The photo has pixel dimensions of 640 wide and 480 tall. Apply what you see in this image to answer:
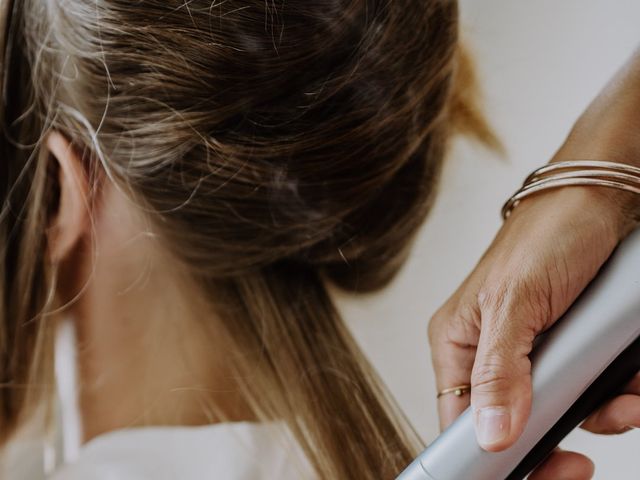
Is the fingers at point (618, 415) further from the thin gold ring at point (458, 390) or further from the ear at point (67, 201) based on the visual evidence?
the ear at point (67, 201)

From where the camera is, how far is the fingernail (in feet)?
1.19

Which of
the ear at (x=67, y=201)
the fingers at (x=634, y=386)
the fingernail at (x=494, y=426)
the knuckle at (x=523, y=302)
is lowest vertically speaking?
the ear at (x=67, y=201)

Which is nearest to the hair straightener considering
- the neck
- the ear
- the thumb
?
the thumb

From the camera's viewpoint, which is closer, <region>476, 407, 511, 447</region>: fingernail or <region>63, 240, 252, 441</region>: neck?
<region>476, 407, 511, 447</region>: fingernail

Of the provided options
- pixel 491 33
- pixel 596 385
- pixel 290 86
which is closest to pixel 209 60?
pixel 290 86

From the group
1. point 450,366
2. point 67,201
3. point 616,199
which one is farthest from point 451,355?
point 67,201

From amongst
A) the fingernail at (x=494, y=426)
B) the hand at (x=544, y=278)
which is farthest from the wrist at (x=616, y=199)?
the fingernail at (x=494, y=426)

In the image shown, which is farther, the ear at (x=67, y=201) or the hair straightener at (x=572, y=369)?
the ear at (x=67, y=201)

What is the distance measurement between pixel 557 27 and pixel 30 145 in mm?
301

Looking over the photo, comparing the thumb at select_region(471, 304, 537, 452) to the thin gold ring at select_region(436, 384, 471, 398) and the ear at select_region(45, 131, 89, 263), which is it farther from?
the ear at select_region(45, 131, 89, 263)

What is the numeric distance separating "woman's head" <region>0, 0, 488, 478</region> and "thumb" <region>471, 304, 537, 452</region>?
0.08 m

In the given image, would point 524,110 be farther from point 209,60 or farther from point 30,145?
point 30,145

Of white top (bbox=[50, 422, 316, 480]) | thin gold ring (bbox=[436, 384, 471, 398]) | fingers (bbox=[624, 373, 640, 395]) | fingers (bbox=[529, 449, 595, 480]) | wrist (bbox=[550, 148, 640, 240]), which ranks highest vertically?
wrist (bbox=[550, 148, 640, 240])

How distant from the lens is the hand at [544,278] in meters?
0.37
